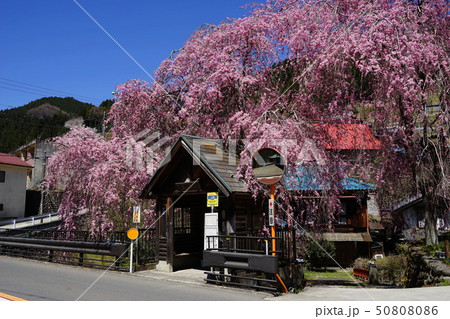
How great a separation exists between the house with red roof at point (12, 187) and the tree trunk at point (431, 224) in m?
45.6

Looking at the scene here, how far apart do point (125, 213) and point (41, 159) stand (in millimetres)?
49141

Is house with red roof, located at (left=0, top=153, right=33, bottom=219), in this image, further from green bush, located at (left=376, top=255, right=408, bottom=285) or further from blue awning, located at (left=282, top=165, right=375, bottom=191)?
green bush, located at (left=376, top=255, right=408, bottom=285)

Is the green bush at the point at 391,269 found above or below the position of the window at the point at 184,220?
below

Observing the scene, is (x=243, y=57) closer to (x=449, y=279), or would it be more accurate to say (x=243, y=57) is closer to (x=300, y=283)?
(x=300, y=283)

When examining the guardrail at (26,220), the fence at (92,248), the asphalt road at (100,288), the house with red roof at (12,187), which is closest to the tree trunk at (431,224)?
the asphalt road at (100,288)

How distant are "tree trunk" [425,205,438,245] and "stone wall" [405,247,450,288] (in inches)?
31.9

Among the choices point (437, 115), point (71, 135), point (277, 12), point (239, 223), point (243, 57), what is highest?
point (277, 12)

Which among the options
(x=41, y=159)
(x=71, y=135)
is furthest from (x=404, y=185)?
(x=41, y=159)

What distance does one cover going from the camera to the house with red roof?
4506 centimetres

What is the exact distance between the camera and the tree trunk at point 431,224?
1331 cm

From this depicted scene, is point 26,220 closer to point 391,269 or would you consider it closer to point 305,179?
point 305,179

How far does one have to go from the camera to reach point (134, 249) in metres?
15.0
